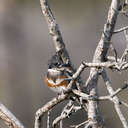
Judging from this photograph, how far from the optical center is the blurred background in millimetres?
5719

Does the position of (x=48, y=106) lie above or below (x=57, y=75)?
below

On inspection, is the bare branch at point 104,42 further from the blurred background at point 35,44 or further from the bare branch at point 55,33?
the blurred background at point 35,44

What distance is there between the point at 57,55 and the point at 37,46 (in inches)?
174

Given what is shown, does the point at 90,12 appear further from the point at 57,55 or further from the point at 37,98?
the point at 57,55

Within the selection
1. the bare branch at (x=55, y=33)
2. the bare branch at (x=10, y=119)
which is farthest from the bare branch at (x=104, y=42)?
the bare branch at (x=10, y=119)

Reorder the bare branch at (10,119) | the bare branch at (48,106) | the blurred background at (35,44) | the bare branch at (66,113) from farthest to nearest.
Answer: the blurred background at (35,44) < the bare branch at (10,119) < the bare branch at (66,113) < the bare branch at (48,106)

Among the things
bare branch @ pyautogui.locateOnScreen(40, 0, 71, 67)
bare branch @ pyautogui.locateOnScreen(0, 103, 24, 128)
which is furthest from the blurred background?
bare branch @ pyautogui.locateOnScreen(40, 0, 71, 67)

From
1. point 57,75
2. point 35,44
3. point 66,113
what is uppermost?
point 35,44

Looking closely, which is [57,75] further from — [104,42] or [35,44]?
[35,44]

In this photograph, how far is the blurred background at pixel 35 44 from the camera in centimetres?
572

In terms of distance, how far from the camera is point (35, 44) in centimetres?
642

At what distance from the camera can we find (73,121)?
5.25 metres

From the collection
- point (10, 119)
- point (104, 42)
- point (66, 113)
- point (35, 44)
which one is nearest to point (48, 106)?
point (66, 113)

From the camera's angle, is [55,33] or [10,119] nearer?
[55,33]
